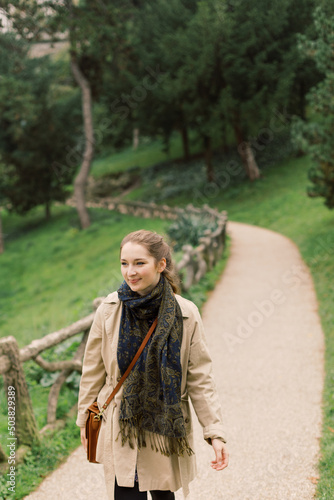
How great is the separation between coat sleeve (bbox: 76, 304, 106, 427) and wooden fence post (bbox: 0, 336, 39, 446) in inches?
62.8

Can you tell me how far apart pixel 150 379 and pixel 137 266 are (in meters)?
0.64

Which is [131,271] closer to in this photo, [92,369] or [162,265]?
[162,265]

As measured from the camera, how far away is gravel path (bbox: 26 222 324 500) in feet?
12.9

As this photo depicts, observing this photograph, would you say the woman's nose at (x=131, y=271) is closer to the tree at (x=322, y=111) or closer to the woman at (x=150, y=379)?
the woman at (x=150, y=379)

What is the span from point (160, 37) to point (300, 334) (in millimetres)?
20902

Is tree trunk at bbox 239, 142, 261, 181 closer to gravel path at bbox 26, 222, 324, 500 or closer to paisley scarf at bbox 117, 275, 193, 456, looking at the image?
gravel path at bbox 26, 222, 324, 500

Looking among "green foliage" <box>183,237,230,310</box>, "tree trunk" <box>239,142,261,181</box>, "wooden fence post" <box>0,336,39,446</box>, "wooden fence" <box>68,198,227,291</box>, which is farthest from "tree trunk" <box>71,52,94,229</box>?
"wooden fence post" <box>0,336,39,446</box>

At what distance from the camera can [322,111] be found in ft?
33.6

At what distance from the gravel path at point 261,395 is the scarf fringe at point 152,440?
165cm

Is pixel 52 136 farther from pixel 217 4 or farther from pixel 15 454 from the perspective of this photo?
pixel 15 454

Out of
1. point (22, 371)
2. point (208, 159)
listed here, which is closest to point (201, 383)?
point (22, 371)

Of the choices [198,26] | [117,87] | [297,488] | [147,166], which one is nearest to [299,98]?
[198,26]

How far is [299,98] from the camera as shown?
26.6 meters

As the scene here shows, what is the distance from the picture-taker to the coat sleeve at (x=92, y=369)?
2564 millimetres
